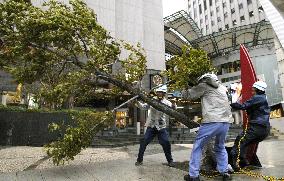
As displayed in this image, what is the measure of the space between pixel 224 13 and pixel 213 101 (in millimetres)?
54929

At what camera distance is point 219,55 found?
155 feet

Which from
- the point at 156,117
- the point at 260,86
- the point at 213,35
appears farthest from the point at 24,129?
the point at 213,35

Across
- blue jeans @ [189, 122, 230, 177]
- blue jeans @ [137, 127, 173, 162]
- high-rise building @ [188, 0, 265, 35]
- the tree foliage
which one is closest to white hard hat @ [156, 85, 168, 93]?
the tree foliage

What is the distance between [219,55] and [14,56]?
44.4 metres

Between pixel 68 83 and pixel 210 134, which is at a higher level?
pixel 68 83

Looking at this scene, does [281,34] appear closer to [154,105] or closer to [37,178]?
[154,105]

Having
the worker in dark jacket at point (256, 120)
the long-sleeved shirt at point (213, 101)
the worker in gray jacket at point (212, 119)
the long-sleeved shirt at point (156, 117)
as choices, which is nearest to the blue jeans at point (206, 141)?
the worker in gray jacket at point (212, 119)

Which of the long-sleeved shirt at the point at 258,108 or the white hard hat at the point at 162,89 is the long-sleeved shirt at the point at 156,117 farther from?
the long-sleeved shirt at the point at 258,108

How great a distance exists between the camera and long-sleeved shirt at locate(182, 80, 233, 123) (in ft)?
14.7

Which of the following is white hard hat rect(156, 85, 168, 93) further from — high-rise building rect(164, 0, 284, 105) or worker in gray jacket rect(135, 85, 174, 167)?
high-rise building rect(164, 0, 284, 105)

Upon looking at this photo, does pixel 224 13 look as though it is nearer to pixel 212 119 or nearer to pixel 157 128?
pixel 157 128

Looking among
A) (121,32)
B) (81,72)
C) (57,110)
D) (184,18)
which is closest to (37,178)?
(81,72)

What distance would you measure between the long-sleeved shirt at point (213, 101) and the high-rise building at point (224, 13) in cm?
4715

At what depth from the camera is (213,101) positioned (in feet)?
15.0
